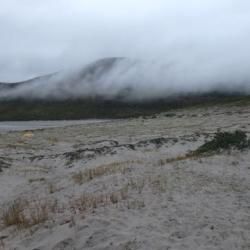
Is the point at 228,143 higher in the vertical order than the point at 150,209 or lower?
higher

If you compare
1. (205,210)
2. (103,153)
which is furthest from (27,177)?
(205,210)

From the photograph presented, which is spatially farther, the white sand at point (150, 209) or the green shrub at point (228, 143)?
the green shrub at point (228, 143)

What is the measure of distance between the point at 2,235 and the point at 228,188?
681cm

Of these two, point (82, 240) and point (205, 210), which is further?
point (205, 210)

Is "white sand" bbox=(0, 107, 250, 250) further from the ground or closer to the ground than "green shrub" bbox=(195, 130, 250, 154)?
closer to the ground

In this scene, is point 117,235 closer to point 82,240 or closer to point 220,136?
point 82,240

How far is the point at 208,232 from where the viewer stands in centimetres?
1005

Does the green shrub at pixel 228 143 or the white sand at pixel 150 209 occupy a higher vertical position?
the green shrub at pixel 228 143

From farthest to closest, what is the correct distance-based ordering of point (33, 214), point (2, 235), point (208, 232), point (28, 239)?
point (33, 214)
point (2, 235)
point (28, 239)
point (208, 232)

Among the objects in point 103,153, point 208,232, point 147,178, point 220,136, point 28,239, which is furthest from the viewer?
point 103,153

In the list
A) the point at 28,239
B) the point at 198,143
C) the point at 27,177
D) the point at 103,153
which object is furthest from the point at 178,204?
the point at 198,143

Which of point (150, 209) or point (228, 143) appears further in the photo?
point (228, 143)

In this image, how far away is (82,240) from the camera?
33.5 feet

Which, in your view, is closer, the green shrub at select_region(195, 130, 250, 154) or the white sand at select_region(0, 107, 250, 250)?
the white sand at select_region(0, 107, 250, 250)
